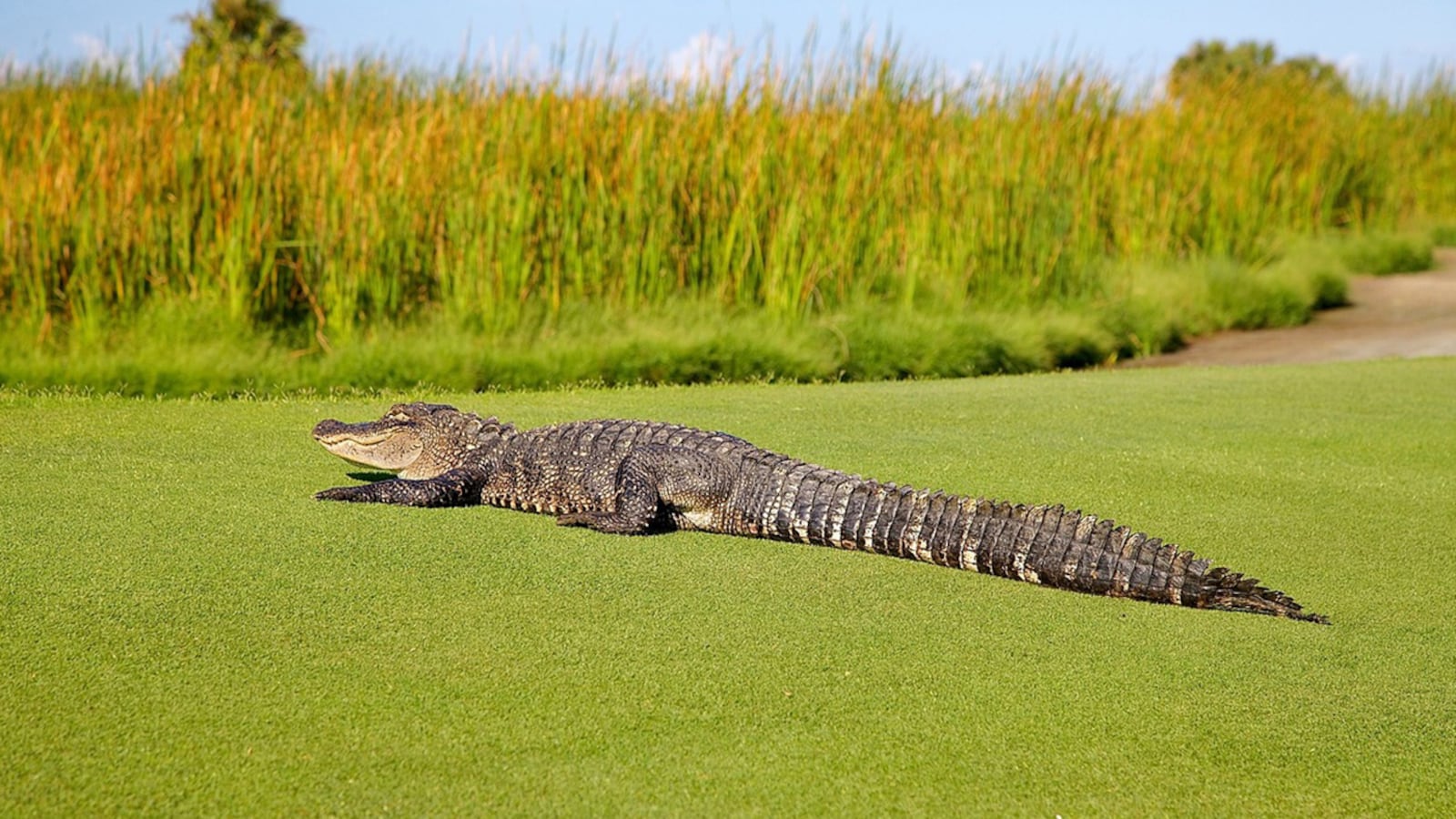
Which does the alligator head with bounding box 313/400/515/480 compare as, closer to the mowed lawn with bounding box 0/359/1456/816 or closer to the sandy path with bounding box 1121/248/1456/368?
the mowed lawn with bounding box 0/359/1456/816

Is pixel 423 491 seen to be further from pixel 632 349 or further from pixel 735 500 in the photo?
pixel 632 349

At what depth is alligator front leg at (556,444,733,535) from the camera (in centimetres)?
398

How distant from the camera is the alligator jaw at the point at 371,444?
454cm

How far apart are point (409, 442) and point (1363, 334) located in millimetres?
8457

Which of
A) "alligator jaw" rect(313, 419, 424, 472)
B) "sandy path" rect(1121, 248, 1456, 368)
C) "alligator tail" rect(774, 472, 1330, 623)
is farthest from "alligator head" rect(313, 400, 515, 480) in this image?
"sandy path" rect(1121, 248, 1456, 368)

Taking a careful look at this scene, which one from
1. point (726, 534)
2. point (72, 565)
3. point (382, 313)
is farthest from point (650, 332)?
point (72, 565)

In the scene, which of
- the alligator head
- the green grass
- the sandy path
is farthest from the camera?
the sandy path

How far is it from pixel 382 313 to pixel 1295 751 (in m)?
6.39

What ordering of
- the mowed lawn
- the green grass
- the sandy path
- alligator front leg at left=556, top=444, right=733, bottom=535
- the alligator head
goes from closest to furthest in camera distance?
1. the mowed lawn
2. alligator front leg at left=556, top=444, right=733, bottom=535
3. the alligator head
4. the green grass
5. the sandy path

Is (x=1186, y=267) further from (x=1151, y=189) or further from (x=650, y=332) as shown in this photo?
(x=650, y=332)

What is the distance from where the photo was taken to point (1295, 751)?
2385 millimetres

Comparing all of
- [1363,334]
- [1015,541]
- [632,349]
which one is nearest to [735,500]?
[1015,541]

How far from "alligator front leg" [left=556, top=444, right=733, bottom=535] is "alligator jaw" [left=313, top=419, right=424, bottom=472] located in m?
0.78

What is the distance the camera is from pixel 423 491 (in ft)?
13.6
